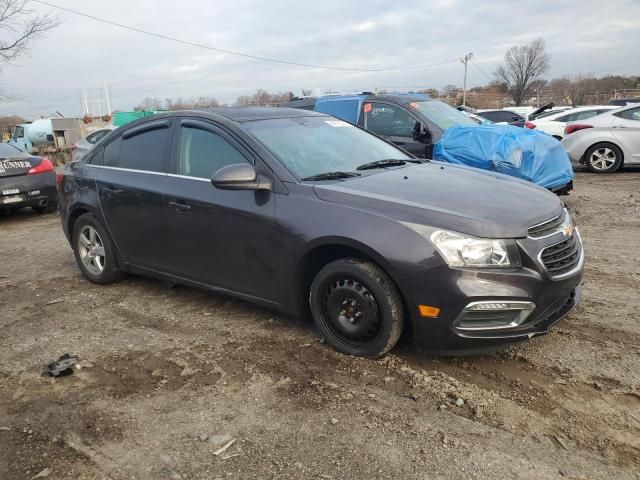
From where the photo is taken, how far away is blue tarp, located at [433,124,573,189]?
715cm

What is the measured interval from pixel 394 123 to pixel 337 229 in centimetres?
543

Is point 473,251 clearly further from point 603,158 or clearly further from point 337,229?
point 603,158

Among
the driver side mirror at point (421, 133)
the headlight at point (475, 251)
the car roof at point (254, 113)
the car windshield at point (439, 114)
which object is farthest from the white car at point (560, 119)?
the headlight at point (475, 251)

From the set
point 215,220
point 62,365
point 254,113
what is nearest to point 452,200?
Answer: point 215,220

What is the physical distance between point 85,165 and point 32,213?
6167mm

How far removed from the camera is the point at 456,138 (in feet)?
24.5

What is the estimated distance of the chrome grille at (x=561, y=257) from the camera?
3170 mm

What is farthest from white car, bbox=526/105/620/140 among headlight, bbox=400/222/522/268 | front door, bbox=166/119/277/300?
headlight, bbox=400/222/522/268

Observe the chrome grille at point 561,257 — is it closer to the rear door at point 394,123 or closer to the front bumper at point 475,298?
the front bumper at point 475,298

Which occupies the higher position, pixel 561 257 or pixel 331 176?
pixel 331 176

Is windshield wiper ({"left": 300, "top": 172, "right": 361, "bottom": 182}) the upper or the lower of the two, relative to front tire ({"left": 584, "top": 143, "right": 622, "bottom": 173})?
upper

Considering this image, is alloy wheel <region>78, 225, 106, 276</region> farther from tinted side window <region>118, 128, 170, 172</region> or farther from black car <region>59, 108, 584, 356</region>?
tinted side window <region>118, 128, 170, 172</region>

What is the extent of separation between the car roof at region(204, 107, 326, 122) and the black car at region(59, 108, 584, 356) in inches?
0.8

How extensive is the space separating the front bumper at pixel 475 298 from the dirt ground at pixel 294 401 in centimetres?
27
